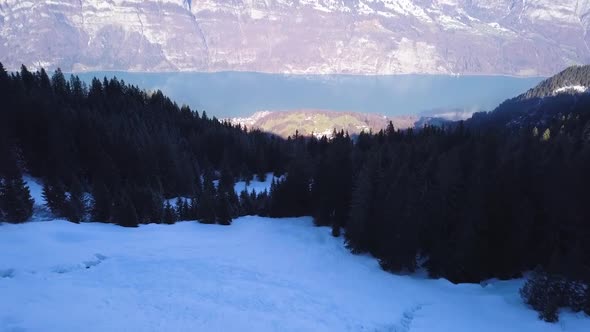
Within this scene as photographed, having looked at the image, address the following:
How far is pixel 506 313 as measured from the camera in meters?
18.0

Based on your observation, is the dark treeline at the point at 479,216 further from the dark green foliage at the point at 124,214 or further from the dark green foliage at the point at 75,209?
the dark green foliage at the point at 75,209

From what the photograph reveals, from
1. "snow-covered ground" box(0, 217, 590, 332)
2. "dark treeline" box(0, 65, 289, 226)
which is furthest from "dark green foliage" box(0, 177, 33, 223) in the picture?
"snow-covered ground" box(0, 217, 590, 332)

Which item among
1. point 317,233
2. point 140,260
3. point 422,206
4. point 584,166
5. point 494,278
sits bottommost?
point 317,233

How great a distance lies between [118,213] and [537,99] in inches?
6217

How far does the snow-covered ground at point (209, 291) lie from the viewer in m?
13.6

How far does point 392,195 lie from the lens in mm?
25234

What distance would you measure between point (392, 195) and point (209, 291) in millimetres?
12902

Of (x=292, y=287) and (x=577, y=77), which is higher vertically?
(x=577, y=77)

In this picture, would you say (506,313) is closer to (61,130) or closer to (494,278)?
(494,278)

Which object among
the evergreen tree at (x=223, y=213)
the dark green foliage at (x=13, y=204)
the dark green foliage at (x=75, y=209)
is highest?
the dark green foliage at (x=13, y=204)

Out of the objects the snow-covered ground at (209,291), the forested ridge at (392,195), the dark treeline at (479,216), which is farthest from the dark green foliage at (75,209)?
the dark treeline at (479,216)

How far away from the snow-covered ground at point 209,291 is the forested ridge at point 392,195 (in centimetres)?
179

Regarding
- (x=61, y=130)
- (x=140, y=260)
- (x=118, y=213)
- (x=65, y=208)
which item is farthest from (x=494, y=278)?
(x=61, y=130)

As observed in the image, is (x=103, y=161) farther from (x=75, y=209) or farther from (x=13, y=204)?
(x=13, y=204)
